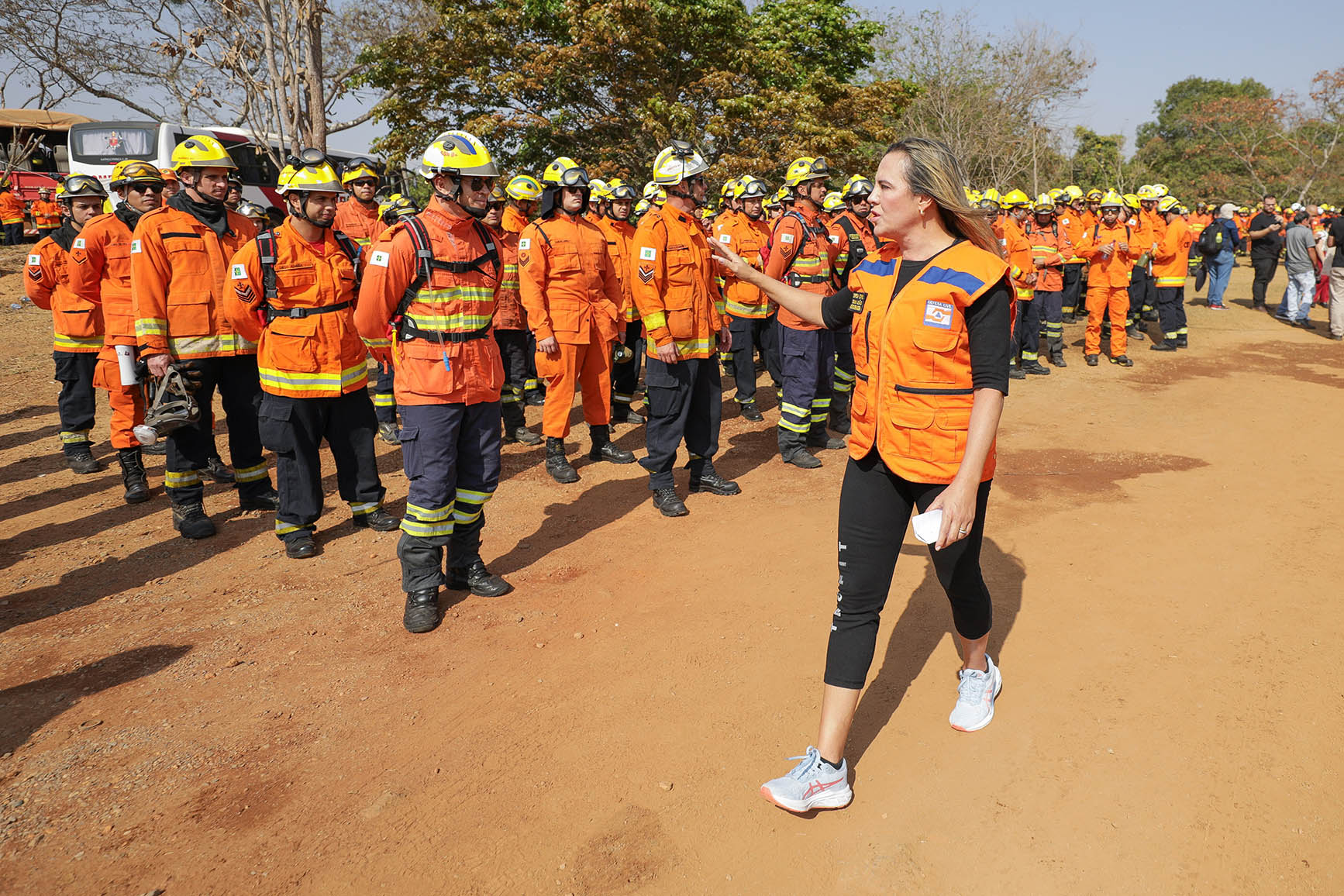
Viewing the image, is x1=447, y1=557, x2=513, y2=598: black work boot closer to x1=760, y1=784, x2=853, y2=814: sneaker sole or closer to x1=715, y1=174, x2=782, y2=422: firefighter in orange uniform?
x1=760, y1=784, x2=853, y2=814: sneaker sole

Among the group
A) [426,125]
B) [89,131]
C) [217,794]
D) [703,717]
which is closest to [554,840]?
[703,717]

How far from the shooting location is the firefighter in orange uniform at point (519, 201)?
876 cm

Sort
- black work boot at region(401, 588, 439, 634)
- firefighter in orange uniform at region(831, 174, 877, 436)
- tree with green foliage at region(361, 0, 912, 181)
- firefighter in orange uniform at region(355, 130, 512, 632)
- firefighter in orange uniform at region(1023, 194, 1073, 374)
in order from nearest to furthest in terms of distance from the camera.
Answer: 1. firefighter in orange uniform at region(355, 130, 512, 632)
2. black work boot at region(401, 588, 439, 634)
3. firefighter in orange uniform at region(831, 174, 877, 436)
4. firefighter in orange uniform at region(1023, 194, 1073, 374)
5. tree with green foliage at region(361, 0, 912, 181)

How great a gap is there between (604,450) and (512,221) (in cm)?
306

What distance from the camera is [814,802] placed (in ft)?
8.93

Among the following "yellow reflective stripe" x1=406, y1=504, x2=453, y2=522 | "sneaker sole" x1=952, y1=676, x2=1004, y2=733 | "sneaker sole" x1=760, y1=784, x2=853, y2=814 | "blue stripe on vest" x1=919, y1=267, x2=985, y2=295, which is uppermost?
"blue stripe on vest" x1=919, y1=267, x2=985, y2=295

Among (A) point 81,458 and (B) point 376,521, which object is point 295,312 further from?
(A) point 81,458

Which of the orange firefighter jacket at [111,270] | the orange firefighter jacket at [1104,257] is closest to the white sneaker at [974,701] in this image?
the orange firefighter jacket at [111,270]

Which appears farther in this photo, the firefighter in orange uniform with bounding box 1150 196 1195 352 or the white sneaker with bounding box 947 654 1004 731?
the firefighter in orange uniform with bounding box 1150 196 1195 352

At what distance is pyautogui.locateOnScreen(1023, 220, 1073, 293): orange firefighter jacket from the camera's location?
10.3 metres

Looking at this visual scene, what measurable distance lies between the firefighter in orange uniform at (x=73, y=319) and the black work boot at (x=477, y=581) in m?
4.77

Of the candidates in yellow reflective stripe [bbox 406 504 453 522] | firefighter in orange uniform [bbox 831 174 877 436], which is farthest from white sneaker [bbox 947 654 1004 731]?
firefighter in orange uniform [bbox 831 174 877 436]

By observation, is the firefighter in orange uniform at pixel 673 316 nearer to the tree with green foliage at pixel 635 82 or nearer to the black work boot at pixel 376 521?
the black work boot at pixel 376 521

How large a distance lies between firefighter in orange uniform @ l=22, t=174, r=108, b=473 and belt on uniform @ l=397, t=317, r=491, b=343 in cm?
456
